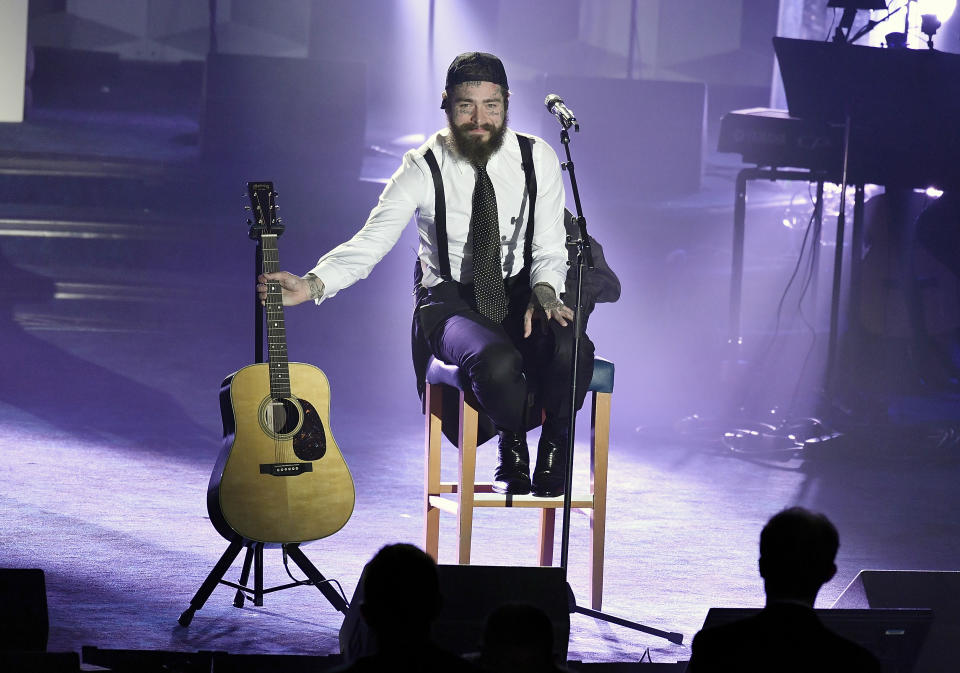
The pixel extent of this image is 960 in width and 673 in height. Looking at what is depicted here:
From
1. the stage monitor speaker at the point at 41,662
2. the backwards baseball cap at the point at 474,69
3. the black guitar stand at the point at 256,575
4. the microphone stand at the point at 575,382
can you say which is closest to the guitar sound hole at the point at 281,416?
the black guitar stand at the point at 256,575

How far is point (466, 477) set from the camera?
3.53 metres

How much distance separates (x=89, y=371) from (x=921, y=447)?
4.19 metres

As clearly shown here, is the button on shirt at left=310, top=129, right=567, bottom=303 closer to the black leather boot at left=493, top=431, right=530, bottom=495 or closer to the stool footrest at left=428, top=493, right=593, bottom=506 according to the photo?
the black leather boot at left=493, top=431, right=530, bottom=495

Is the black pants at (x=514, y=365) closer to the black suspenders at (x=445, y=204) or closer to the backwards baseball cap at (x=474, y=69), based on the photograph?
the black suspenders at (x=445, y=204)

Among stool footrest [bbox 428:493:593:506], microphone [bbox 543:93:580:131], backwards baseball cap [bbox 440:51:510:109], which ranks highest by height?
backwards baseball cap [bbox 440:51:510:109]

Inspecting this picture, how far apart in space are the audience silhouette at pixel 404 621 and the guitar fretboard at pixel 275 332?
166cm

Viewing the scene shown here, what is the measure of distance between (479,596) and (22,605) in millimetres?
905

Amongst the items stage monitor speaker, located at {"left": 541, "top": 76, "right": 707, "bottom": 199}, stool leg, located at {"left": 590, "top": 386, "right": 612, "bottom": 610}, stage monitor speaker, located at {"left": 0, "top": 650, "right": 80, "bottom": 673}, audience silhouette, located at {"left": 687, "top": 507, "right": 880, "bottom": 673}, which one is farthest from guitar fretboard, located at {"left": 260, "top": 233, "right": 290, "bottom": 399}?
stage monitor speaker, located at {"left": 541, "top": 76, "right": 707, "bottom": 199}

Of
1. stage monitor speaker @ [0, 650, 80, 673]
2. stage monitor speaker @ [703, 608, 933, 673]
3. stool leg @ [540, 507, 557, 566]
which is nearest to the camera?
stage monitor speaker @ [0, 650, 80, 673]

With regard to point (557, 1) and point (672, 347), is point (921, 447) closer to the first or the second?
point (672, 347)

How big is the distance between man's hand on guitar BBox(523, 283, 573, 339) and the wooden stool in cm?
20

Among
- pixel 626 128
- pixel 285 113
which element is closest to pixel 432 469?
pixel 285 113

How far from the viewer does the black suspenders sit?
12.2 ft

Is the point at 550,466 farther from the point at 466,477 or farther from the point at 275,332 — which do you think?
the point at 275,332
